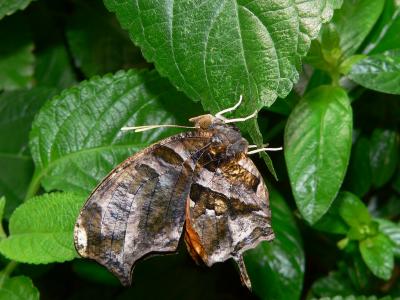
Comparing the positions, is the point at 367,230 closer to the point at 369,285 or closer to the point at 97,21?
the point at 369,285

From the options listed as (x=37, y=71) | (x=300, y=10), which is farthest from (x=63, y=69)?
(x=300, y=10)

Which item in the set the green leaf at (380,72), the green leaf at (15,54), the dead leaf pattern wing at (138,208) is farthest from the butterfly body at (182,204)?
the green leaf at (15,54)

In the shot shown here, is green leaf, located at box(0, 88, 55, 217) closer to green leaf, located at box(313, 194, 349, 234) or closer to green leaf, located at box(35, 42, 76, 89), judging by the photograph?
green leaf, located at box(35, 42, 76, 89)

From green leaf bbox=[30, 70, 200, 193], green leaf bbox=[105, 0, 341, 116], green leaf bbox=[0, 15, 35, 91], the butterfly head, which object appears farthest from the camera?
green leaf bbox=[0, 15, 35, 91]

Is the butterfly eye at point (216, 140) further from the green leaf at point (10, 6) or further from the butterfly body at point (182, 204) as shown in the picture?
the green leaf at point (10, 6)

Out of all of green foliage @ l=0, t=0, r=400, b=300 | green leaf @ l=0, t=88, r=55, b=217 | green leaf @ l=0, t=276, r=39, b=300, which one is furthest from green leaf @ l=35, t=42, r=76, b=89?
green leaf @ l=0, t=276, r=39, b=300
